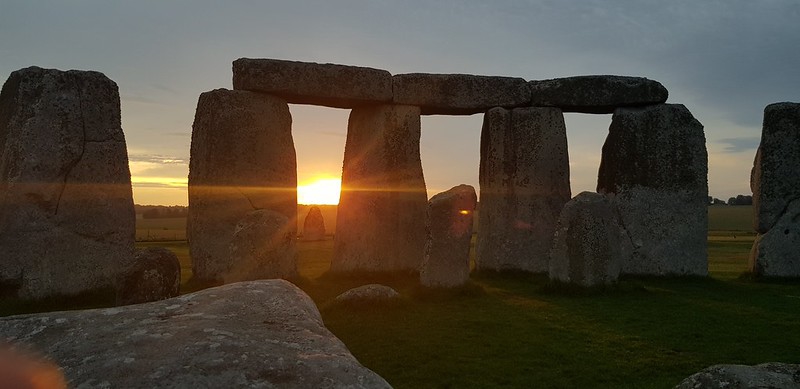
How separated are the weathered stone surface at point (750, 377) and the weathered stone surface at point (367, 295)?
23.2ft

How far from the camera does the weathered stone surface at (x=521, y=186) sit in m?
14.8

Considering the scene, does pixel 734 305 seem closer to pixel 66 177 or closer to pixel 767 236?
pixel 767 236

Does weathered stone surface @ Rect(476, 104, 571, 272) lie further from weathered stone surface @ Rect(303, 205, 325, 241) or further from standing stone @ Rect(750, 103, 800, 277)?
weathered stone surface @ Rect(303, 205, 325, 241)

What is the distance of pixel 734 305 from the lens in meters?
10.7

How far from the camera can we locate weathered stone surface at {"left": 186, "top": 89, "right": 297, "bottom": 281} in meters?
13.0

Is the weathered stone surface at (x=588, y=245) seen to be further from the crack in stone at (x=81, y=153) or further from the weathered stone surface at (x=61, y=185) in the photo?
the crack in stone at (x=81, y=153)

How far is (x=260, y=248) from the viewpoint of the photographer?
32.4ft

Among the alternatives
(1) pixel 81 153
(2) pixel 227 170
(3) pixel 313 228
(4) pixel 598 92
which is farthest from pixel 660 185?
(3) pixel 313 228

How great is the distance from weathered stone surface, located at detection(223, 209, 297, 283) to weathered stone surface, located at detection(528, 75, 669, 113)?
Answer: 7896 mm

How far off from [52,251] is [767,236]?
14.4 meters

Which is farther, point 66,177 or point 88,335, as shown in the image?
point 66,177

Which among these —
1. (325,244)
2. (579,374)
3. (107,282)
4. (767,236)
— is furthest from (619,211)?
(325,244)

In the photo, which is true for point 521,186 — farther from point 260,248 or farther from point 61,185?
point 61,185

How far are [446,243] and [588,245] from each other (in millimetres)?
2602
